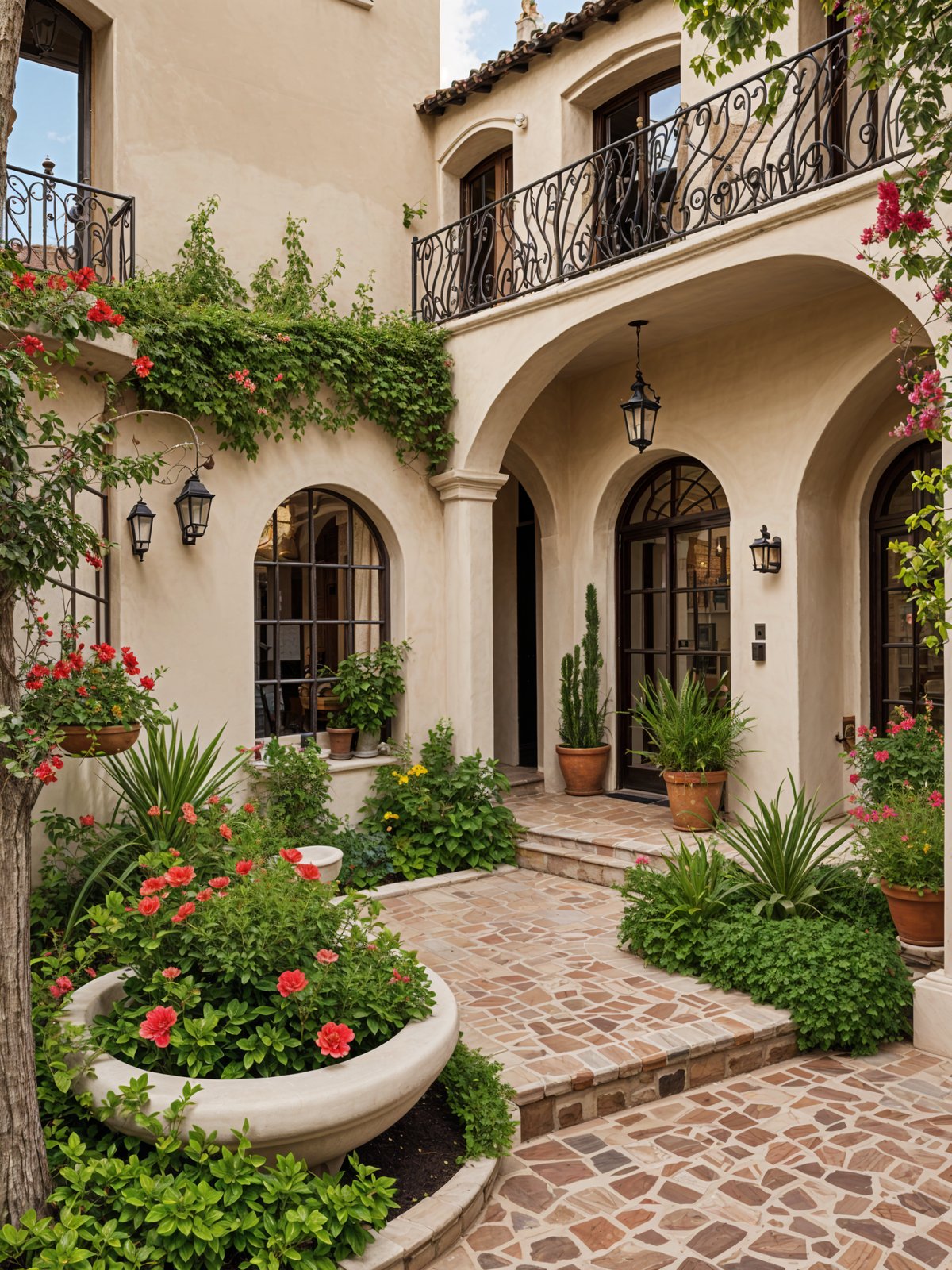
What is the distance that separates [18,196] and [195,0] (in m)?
3.01

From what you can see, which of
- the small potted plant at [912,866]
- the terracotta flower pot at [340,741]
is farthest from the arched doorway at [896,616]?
the terracotta flower pot at [340,741]

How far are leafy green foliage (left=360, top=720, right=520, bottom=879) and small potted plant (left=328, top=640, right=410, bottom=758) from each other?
330 millimetres

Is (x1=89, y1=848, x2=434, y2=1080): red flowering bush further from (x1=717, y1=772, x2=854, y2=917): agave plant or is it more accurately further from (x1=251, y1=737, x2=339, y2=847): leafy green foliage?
(x1=251, y1=737, x2=339, y2=847): leafy green foliage

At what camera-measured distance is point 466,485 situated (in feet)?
28.2

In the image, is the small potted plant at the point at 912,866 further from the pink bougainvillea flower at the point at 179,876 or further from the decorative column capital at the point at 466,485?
the decorative column capital at the point at 466,485

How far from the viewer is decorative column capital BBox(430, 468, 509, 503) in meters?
8.56

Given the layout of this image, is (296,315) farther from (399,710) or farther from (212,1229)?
(212,1229)

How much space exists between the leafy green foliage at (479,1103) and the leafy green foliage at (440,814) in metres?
3.69

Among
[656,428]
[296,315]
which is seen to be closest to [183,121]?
[296,315]

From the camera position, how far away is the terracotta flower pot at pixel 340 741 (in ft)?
27.1

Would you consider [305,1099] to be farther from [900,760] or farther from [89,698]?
[900,760]

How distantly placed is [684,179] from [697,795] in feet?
15.9

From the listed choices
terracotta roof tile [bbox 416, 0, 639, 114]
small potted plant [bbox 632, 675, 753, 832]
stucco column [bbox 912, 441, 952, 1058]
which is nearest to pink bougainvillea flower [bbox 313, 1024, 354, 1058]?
stucco column [bbox 912, 441, 952, 1058]

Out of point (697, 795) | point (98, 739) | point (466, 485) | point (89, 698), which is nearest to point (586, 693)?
point (697, 795)
